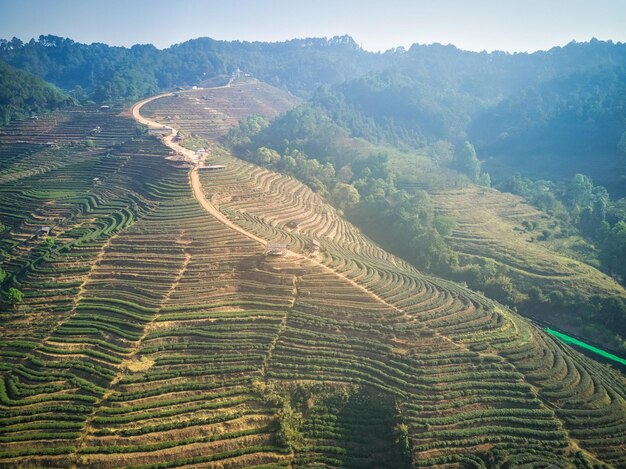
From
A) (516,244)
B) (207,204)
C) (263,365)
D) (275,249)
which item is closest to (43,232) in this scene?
(207,204)

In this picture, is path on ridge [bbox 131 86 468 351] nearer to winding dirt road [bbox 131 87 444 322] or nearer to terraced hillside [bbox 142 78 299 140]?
winding dirt road [bbox 131 87 444 322]

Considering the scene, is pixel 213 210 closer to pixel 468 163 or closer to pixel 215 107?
pixel 215 107

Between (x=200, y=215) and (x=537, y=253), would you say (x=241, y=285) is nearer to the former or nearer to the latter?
(x=200, y=215)

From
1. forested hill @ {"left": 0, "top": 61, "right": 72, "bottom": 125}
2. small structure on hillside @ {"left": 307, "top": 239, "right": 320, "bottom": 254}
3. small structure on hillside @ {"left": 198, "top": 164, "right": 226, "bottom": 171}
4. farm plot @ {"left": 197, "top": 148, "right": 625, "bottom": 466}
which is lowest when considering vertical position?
farm plot @ {"left": 197, "top": 148, "right": 625, "bottom": 466}

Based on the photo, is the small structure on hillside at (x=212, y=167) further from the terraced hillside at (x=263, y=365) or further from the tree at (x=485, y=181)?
the tree at (x=485, y=181)


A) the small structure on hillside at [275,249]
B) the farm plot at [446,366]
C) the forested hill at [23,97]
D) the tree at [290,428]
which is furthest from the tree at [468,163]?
the forested hill at [23,97]

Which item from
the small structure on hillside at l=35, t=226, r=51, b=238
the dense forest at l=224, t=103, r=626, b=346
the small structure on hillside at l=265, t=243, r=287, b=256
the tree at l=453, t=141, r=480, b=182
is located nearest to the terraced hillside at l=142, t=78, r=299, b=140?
the dense forest at l=224, t=103, r=626, b=346
